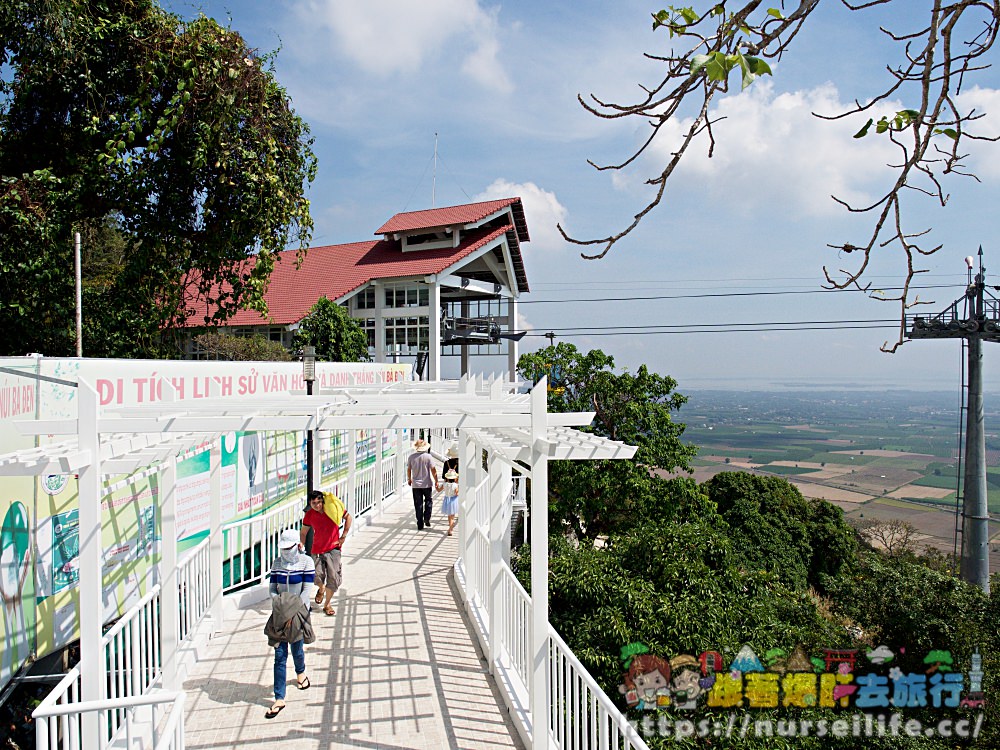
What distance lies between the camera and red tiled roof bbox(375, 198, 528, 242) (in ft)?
75.6

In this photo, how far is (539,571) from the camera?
4.25 m

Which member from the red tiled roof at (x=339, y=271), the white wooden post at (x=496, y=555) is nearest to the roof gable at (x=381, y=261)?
the red tiled roof at (x=339, y=271)

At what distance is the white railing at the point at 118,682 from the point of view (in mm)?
3203

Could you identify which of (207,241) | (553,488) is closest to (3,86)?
(207,241)

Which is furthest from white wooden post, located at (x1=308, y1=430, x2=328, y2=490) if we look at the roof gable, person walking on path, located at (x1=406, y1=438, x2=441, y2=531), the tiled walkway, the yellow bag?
the roof gable

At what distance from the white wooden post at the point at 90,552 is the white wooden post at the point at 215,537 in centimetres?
289

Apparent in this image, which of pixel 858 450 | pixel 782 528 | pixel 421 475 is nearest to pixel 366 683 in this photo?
pixel 421 475

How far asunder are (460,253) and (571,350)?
6.47 metres

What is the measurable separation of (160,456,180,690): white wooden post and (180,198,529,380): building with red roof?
53.2 feet

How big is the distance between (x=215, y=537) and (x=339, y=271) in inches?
769

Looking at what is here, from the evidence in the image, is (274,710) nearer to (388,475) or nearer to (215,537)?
(215,537)

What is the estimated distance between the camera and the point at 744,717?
5.54 meters

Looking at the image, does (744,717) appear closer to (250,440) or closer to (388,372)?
(250,440)

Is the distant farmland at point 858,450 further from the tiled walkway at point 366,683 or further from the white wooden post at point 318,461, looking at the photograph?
the tiled walkway at point 366,683
